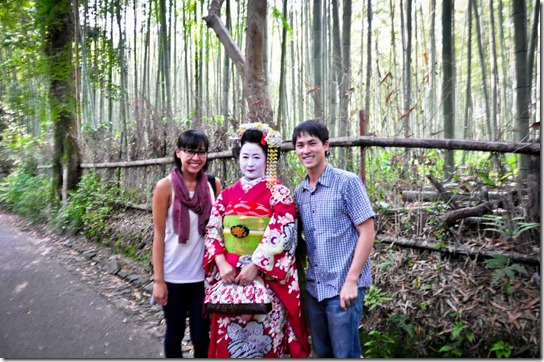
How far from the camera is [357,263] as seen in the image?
1541 mm

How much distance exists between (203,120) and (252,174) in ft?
9.98

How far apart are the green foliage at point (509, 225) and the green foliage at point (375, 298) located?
784 millimetres

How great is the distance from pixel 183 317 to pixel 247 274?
0.58 meters

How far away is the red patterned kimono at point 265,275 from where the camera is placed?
164 centimetres

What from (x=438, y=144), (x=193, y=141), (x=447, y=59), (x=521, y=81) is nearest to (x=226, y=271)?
(x=193, y=141)

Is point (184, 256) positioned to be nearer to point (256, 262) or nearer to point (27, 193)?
point (256, 262)

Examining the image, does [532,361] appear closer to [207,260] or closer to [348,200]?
[348,200]

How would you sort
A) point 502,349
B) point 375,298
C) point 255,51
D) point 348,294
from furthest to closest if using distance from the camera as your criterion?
1. point 255,51
2. point 375,298
3. point 502,349
4. point 348,294

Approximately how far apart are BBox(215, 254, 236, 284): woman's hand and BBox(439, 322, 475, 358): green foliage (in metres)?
1.35

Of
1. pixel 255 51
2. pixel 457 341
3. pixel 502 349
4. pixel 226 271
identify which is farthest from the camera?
pixel 255 51

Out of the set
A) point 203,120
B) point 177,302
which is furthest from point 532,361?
point 203,120

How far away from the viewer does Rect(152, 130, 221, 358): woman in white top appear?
1.91m

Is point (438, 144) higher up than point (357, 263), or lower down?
higher up

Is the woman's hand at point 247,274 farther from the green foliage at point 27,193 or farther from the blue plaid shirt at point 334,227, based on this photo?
the green foliage at point 27,193
